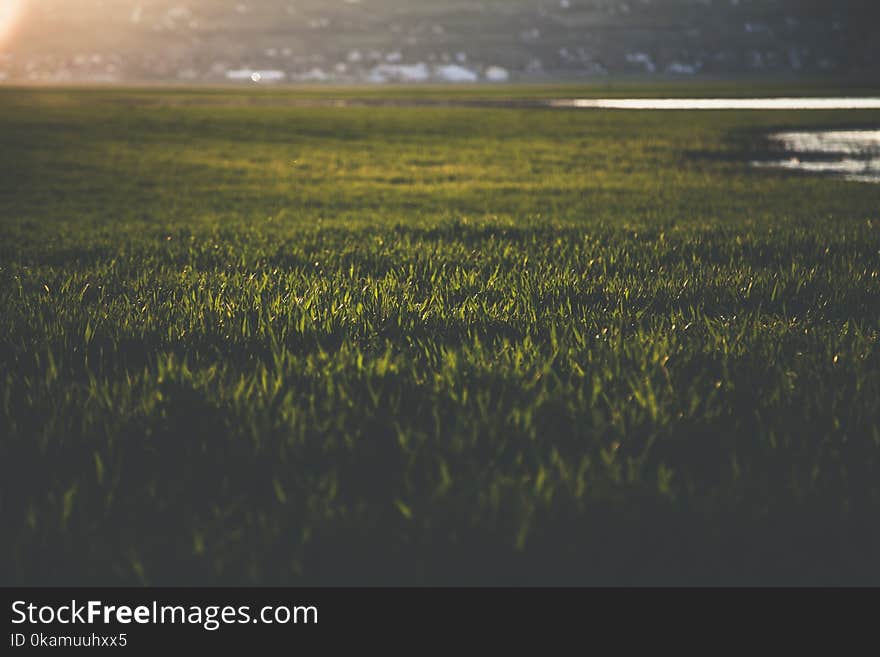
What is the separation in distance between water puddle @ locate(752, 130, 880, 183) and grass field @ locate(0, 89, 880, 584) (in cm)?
1385

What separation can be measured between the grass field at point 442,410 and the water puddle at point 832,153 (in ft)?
45.5

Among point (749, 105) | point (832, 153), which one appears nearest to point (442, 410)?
point (832, 153)

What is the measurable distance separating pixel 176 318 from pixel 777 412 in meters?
3.76

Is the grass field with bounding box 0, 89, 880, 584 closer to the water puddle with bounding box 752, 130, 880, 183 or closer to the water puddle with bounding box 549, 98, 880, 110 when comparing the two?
the water puddle with bounding box 752, 130, 880, 183

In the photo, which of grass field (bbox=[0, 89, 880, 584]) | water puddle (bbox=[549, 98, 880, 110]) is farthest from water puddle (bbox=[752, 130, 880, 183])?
water puddle (bbox=[549, 98, 880, 110])

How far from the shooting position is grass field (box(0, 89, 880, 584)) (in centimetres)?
250

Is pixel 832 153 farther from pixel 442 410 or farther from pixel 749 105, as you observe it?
pixel 749 105

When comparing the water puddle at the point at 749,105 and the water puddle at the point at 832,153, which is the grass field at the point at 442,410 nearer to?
the water puddle at the point at 832,153

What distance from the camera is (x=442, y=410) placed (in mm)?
3475

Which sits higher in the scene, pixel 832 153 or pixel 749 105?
pixel 749 105

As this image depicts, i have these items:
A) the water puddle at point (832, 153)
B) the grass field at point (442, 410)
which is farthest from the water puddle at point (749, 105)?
the grass field at point (442, 410)

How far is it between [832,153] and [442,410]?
28.7 metres
